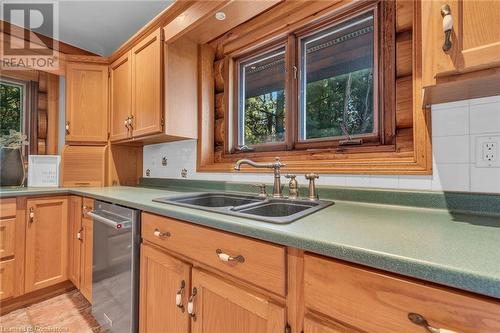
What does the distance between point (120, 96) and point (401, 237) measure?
2.33 meters

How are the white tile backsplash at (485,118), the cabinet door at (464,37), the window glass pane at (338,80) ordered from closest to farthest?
the cabinet door at (464,37)
the white tile backsplash at (485,118)
the window glass pane at (338,80)

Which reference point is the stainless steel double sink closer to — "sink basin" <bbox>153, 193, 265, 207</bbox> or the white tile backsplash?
"sink basin" <bbox>153, 193, 265, 207</bbox>

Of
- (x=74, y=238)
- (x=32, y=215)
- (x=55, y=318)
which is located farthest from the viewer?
(x=74, y=238)

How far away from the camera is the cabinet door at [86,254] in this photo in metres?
1.68

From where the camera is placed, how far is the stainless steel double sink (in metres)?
0.87

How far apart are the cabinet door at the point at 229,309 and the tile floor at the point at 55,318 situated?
1083 millimetres

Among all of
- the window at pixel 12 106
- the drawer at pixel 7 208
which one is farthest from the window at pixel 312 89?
the window at pixel 12 106

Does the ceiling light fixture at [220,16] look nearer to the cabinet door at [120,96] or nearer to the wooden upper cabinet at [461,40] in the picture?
the cabinet door at [120,96]

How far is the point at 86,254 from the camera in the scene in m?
1.74

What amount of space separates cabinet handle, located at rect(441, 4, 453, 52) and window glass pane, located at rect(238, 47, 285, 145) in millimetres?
1068

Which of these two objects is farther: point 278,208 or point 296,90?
point 296,90

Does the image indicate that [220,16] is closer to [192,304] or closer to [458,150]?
[458,150]

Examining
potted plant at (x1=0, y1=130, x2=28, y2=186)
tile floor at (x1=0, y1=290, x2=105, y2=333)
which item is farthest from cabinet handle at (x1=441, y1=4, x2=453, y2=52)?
potted plant at (x1=0, y1=130, x2=28, y2=186)

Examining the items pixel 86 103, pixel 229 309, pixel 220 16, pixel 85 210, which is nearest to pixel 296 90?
pixel 220 16
